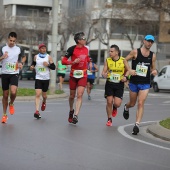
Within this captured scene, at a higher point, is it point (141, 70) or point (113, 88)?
point (141, 70)

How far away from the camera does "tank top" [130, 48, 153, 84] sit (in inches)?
517

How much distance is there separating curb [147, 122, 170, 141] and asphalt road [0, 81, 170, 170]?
0.45 feet

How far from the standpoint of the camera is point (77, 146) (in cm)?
1055

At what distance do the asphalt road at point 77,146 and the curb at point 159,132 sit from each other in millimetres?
137

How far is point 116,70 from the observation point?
47.0 ft

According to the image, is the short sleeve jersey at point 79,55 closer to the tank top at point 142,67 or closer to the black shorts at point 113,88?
the black shorts at point 113,88

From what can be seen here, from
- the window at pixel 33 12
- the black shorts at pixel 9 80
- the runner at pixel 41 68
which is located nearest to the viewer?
the black shorts at pixel 9 80

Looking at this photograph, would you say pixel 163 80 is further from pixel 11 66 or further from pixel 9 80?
pixel 11 66

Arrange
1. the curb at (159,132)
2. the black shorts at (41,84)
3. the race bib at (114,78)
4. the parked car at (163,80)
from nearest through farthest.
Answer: the curb at (159,132) → the race bib at (114,78) → the black shorts at (41,84) → the parked car at (163,80)

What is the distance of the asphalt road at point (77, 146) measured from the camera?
876 cm

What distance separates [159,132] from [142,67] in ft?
4.52

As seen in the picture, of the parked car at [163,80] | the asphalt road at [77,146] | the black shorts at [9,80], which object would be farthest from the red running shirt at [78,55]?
the parked car at [163,80]

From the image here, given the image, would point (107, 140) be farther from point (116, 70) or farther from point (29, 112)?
point (29, 112)

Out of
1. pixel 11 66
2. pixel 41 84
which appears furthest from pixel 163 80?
pixel 11 66
